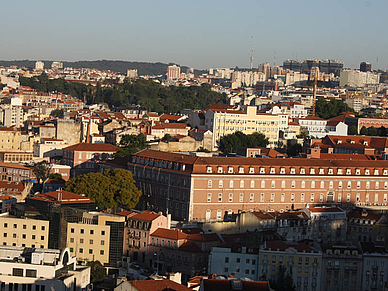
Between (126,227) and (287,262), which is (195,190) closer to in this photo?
(126,227)

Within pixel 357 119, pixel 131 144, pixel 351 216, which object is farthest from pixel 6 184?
pixel 357 119

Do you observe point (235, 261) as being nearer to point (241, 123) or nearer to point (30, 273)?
point (30, 273)

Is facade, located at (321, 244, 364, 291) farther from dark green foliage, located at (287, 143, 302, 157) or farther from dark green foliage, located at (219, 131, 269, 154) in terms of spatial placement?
dark green foliage, located at (219, 131, 269, 154)

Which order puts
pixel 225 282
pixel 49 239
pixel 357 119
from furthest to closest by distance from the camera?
1. pixel 357 119
2. pixel 49 239
3. pixel 225 282

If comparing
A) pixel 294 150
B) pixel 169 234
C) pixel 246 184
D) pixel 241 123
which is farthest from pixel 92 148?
pixel 169 234

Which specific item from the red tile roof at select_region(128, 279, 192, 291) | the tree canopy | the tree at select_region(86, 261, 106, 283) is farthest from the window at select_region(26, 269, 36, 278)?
the tree canopy

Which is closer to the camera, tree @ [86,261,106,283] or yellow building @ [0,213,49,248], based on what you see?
tree @ [86,261,106,283]
